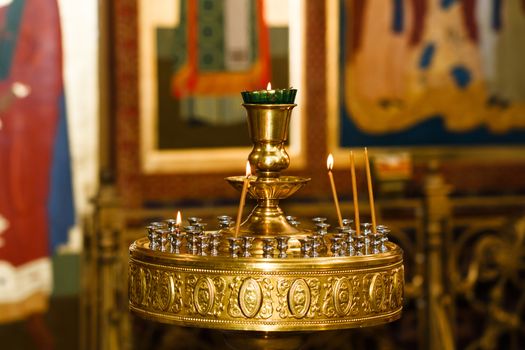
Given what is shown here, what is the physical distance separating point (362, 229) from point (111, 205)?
2793mm

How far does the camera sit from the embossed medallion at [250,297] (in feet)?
7.18

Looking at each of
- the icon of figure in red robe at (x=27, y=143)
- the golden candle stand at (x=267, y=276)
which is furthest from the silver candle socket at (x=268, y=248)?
the icon of figure in red robe at (x=27, y=143)

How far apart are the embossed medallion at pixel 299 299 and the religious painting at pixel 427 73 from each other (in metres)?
3.78

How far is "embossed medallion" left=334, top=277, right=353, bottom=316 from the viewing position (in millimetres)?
2227

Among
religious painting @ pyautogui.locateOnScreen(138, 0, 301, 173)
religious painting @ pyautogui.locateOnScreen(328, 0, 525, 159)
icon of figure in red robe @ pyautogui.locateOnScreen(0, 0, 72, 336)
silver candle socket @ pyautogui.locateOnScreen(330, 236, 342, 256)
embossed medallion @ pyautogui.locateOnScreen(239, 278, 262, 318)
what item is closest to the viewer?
embossed medallion @ pyautogui.locateOnScreen(239, 278, 262, 318)

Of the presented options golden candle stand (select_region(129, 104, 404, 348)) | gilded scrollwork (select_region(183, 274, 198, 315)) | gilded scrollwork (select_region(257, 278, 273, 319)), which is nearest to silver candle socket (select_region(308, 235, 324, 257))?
golden candle stand (select_region(129, 104, 404, 348))

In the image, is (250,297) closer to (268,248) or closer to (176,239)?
(268,248)

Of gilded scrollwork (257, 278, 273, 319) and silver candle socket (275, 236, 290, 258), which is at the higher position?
silver candle socket (275, 236, 290, 258)

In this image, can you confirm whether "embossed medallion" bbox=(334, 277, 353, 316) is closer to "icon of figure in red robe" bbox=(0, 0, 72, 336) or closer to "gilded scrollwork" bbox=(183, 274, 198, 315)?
"gilded scrollwork" bbox=(183, 274, 198, 315)

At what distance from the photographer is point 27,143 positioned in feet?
18.2

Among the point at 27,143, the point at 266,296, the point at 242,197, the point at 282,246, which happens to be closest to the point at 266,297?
the point at 266,296

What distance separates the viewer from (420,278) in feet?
18.2

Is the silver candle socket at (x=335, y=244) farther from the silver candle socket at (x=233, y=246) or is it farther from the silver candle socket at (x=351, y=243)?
the silver candle socket at (x=233, y=246)

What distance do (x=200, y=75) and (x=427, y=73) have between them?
1.17 meters
